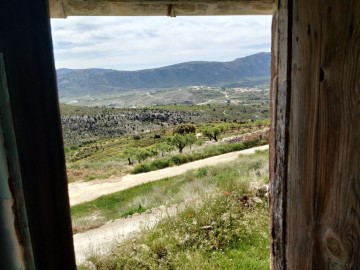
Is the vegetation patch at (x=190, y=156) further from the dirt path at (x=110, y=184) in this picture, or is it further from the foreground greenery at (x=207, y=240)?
the foreground greenery at (x=207, y=240)

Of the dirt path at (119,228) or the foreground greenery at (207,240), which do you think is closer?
the foreground greenery at (207,240)

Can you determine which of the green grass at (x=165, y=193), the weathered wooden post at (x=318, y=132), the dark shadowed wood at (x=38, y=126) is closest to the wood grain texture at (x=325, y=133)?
the weathered wooden post at (x=318, y=132)

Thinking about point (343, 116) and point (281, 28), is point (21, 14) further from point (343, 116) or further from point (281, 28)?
point (281, 28)

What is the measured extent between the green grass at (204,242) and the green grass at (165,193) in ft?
4.44

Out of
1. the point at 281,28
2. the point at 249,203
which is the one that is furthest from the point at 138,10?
the point at 249,203

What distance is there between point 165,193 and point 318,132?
38.8 feet

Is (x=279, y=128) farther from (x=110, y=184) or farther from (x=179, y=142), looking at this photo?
(x=179, y=142)

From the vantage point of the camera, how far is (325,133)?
4.17ft

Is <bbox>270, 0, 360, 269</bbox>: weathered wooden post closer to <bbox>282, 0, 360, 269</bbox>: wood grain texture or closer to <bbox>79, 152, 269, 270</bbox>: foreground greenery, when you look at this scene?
<bbox>282, 0, 360, 269</bbox>: wood grain texture

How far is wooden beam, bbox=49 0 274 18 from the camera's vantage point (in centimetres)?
189

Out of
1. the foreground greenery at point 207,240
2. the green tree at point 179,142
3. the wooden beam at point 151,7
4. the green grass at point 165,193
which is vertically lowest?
the green tree at point 179,142

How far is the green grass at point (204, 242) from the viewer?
5523mm

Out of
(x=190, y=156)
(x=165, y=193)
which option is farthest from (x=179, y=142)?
(x=165, y=193)

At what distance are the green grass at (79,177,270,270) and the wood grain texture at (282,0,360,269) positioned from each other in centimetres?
406
